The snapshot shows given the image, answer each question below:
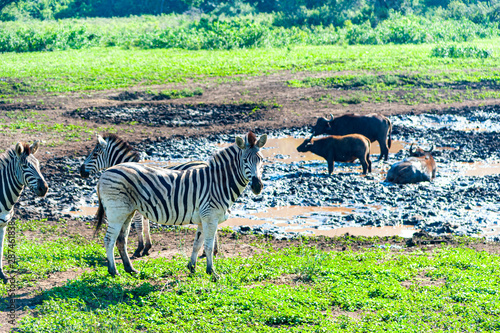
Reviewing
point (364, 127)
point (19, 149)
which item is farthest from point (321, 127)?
point (19, 149)

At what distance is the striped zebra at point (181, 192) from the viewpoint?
27.7ft

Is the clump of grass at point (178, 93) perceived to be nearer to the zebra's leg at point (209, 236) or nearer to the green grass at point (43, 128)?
the green grass at point (43, 128)

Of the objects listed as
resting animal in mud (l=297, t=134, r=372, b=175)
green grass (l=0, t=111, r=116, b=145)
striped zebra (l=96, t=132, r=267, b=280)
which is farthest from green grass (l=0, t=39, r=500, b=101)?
striped zebra (l=96, t=132, r=267, b=280)

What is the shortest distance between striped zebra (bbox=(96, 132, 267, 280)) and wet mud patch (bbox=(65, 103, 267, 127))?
1157 cm

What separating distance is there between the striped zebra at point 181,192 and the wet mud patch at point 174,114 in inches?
456

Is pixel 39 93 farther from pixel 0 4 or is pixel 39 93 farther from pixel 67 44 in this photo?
pixel 0 4

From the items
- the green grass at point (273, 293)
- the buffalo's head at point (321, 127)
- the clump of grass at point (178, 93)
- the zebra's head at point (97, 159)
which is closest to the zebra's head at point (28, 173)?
the green grass at point (273, 293)

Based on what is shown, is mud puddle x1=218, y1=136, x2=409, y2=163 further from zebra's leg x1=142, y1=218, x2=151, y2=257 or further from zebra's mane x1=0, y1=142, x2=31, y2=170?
zebra's mane x1=0, y1=142, x2=31, y2=170

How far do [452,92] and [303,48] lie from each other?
1468 cm

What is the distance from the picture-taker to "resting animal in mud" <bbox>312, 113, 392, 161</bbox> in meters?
18.0

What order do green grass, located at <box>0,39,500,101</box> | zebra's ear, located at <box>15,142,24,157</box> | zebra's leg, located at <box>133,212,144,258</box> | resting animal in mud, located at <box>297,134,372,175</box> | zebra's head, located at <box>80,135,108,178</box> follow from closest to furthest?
1. zebra's ear, located at <box>15,142,24,157</box>
2. zebra's leg, located at <box>133,212,144,258</box>
3. zebra's head, located at <box>80,135,108,178</box>
4. resting animal in mud, located at <box>297,134,372,175</box>
5. green grass, located at <box>0,39,500,101</box>

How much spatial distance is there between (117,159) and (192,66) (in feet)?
67.1

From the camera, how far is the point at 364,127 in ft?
60.4

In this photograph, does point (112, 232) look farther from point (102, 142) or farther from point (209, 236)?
point (102, 142)
